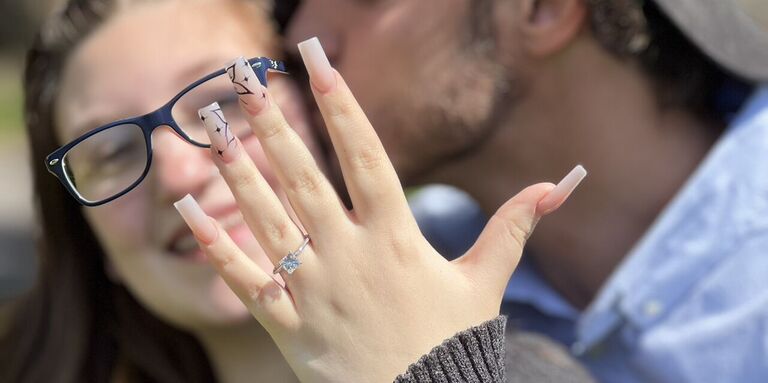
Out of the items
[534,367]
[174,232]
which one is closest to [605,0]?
[534,367]

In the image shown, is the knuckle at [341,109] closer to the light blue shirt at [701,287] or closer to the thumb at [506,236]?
the thumb at [506,236]

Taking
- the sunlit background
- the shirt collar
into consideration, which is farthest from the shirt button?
the sunlit background

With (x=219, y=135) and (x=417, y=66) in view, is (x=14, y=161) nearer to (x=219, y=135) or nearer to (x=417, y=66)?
(x=417, y=66)

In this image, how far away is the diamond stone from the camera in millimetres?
1281

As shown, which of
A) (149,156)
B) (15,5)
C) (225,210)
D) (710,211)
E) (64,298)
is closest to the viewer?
(149,156)

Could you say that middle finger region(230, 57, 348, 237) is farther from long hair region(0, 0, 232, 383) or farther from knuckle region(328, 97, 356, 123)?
long hair region(0, 0, 232, 383)

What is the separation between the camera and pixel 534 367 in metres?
1.84

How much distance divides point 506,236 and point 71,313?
1.46 metres

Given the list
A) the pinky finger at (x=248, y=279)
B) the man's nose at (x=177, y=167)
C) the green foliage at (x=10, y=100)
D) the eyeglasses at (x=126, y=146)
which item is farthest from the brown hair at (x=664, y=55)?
the green foliage at (x=10, y=100)

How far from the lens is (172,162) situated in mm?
1848

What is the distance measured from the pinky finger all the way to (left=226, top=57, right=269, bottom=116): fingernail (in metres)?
0.16

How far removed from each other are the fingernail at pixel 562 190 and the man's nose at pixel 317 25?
3.74ft

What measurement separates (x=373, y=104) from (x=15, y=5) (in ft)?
37.3

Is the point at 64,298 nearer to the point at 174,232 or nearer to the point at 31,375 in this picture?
the point at 31,375
